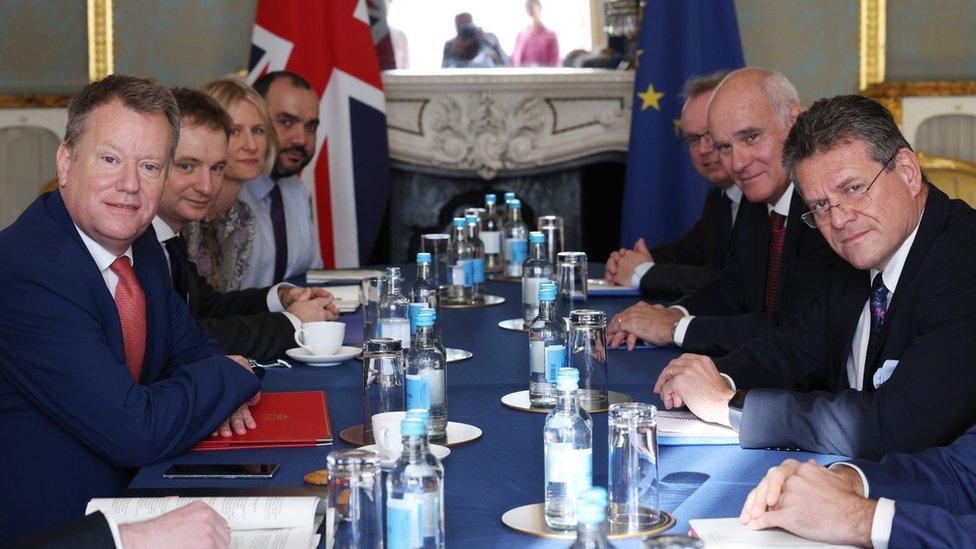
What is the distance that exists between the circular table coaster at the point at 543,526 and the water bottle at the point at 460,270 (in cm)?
205

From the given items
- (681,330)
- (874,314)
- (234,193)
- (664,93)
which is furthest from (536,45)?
(874,314)

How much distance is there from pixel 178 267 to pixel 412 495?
1803 millimetres

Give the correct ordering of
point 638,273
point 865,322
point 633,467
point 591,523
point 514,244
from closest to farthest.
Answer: point 591,523
point 633,467
point 865,322
point 638,273
point 514,244

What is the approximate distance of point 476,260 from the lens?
3.62 metres

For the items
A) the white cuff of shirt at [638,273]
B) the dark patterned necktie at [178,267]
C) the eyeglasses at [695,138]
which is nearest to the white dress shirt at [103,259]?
the dark patterned necktie at [178,267]

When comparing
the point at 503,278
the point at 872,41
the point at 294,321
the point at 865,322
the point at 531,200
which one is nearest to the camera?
the point at 865,322

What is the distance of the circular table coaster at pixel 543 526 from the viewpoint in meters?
1.48

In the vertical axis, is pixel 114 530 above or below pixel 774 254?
below

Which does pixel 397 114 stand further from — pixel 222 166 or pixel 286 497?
pixel 286 497

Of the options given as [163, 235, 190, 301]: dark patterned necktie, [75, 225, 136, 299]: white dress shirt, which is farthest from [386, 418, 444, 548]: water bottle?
[163, 235, 190, 301]: dark patterned necktie

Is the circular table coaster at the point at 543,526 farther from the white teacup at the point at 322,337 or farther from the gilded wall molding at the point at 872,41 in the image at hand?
the gilded wall molding at the point at 872,41

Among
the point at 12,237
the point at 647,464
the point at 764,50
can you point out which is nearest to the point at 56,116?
the point at 764,50

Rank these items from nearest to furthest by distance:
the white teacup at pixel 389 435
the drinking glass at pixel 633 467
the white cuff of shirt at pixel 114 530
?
the white cuff of shirt at pixel 114 530 < the drinking glass at pixel 633 467 < the white teacup at pixel 389 435

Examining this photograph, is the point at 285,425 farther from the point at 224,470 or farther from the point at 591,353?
the point at 591,353
